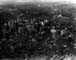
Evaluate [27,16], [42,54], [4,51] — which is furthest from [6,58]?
[27,16]

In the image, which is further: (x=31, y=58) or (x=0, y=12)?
(x=0, y=12)

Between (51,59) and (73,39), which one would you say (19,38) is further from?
(73,39)

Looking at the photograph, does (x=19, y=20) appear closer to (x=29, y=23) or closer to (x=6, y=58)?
(x=29, y=23)

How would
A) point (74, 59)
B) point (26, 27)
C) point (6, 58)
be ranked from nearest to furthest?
point (6, 58) < point (74, 59) < point (26, 27)

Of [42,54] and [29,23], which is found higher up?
[29,23]

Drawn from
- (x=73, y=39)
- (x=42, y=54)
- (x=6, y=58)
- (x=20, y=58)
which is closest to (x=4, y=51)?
(x=6, y=58)

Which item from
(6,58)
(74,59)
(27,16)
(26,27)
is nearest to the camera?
(6,58)

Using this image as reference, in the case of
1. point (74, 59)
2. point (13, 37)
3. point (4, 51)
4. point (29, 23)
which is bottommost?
point (74, 59)
